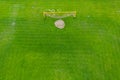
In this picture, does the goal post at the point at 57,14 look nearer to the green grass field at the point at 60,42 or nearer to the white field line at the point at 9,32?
the green grass field at the point at 60,42

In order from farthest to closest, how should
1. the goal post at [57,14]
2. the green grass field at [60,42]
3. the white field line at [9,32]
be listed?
the goal post at [57,14] < the white field line at [9,32] < the green grass field at [60,42]

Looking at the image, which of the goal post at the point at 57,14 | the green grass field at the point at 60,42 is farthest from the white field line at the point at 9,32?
the goal post at the point at 57,14

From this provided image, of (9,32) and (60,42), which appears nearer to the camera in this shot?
(60,42)

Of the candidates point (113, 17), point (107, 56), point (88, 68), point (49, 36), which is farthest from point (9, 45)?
point (113, 17)

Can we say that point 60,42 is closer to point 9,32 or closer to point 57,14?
point 57,14

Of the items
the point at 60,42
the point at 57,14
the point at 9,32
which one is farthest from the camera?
the point at 57,14

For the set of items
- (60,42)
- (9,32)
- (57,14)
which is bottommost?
(60,42)

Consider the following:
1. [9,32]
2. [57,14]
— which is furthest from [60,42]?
[9,32]

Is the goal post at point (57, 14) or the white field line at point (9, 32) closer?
the white field line at point (9, 32)
